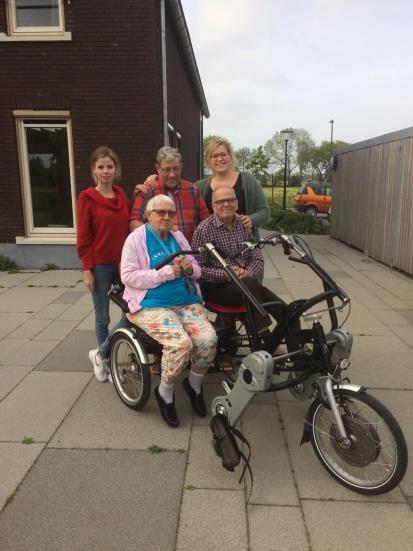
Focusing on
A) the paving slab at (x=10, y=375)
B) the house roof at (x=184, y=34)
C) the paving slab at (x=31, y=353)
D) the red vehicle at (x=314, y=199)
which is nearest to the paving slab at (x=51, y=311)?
the paving slab at (x=31, y=353)

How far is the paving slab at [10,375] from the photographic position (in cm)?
377

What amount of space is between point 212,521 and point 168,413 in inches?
38.1

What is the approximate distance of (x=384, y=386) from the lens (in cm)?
379

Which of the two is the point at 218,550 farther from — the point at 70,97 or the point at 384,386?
the point at 70,97

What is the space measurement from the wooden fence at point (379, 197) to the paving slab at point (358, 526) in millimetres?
6384

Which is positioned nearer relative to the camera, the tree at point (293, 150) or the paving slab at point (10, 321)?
the paving slab at point (10, 321)

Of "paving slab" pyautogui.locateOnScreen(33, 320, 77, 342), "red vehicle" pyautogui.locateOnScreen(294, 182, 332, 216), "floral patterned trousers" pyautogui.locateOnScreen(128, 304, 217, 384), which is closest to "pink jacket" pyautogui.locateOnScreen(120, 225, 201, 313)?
"floral patterned trousers" pyautogui.locateOnScreen(128, 304, 217, 384)

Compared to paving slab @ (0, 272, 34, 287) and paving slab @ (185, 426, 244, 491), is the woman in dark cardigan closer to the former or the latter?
paving slab @ (185, 426, 244, 491)

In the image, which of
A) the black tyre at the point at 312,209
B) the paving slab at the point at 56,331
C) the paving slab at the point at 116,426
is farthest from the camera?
the black tyre at the point at 312,209

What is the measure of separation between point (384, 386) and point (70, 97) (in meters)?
6.75

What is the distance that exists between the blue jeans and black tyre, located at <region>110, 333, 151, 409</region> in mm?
160

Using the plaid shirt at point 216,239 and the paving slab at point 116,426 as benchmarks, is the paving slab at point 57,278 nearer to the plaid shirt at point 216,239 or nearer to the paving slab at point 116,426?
the paving slab at point 116,426

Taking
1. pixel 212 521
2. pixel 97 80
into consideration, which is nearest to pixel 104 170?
pixel 212 521

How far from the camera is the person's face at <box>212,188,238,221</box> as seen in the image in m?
3.27
